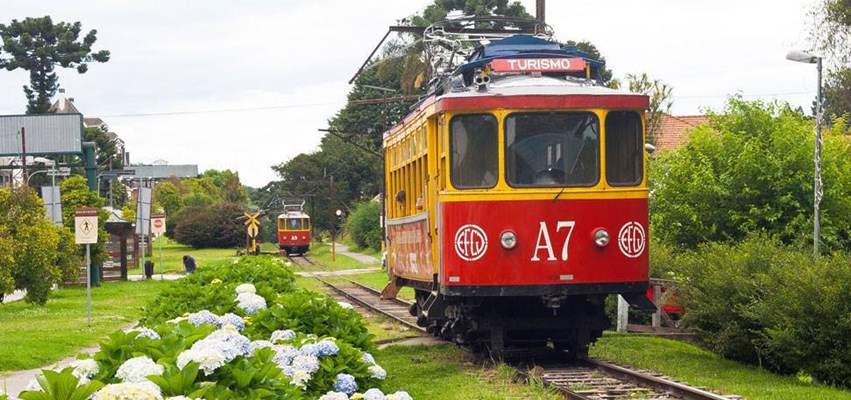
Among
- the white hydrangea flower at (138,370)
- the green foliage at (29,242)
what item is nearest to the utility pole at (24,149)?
the green foliage at (29,242)

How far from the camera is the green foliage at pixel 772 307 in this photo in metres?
14.3

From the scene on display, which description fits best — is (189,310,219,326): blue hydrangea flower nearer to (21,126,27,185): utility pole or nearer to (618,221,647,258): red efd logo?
(618,221,647,258): red efd logo

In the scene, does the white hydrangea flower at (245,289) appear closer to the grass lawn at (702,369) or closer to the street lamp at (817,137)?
the grass lawn at (702,369)

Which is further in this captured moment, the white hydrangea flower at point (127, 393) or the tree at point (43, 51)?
the tree at point (43, 51)

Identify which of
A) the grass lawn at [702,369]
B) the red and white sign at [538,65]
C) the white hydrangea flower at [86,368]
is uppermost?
the red and white sign at [538,65]

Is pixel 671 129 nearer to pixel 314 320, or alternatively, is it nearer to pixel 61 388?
pixel 314 320

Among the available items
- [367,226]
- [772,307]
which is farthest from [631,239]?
[367,226]

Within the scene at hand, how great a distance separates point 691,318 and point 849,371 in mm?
3358

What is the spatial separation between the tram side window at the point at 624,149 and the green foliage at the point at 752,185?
8697mm

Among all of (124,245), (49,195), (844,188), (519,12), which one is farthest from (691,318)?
(519,12)

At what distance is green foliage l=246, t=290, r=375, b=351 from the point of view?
36.5 ft

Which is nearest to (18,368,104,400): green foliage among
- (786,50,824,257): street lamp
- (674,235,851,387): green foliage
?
(674,235,851,387): green foliage

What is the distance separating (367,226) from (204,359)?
229ft

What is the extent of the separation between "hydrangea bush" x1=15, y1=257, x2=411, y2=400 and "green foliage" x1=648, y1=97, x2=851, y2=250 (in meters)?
13.0
